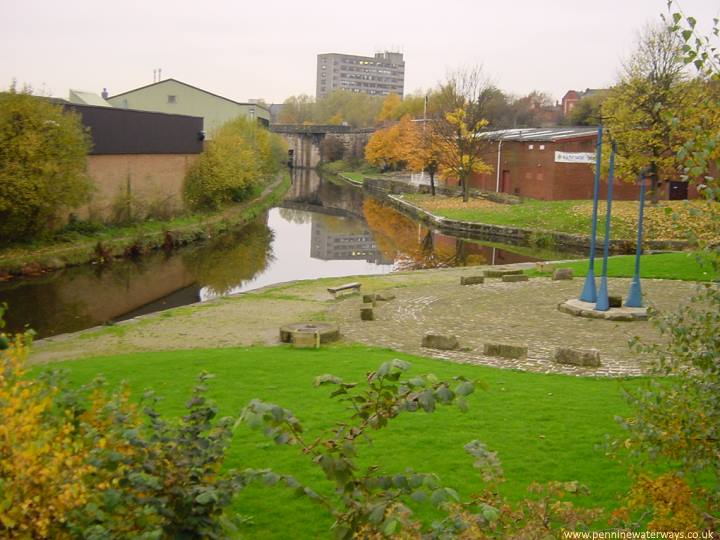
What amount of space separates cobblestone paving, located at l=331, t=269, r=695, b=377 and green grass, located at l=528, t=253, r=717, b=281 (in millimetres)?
882

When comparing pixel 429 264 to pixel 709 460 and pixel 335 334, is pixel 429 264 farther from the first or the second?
pixel 709 460

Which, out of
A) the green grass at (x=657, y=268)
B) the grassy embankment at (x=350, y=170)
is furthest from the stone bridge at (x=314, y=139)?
the green grass at (x=657, y=268)

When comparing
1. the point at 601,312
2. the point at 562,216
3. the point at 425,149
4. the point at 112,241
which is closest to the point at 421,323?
the point at 601,312

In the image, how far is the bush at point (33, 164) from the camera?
24.3m

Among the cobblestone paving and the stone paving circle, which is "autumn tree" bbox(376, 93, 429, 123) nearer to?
the cobblestone paving

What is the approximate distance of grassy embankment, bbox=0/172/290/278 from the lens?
80.4ft

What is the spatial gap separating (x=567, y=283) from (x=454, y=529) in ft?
55.4

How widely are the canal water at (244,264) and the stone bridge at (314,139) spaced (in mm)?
47461

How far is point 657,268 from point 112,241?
62.2 ft

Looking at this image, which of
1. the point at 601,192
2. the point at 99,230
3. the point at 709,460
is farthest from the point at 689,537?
the point at 601,192

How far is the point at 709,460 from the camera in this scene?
15.0ft

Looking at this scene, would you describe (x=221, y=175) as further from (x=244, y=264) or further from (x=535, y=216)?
(x=535, y=216)

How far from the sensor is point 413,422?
8359 millimetres

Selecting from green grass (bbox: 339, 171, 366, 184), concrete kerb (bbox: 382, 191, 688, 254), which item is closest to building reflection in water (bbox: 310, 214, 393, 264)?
concrete kerb (bbox: 382, 191, 688, 254)
